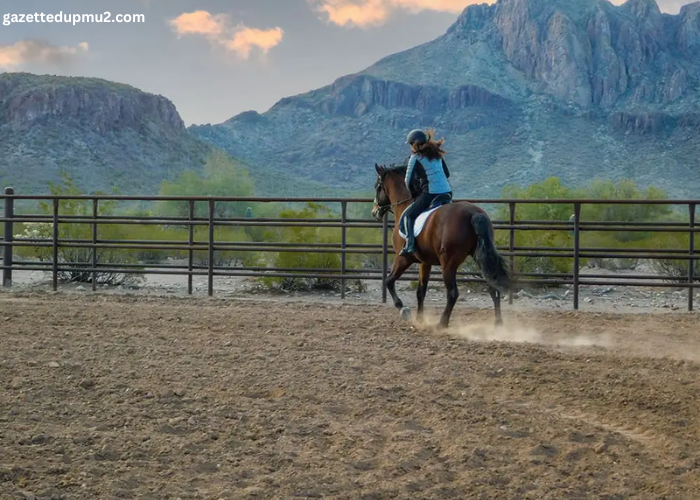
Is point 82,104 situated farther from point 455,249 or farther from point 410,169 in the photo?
point 455,249

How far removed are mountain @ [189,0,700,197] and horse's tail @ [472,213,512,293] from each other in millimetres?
52408

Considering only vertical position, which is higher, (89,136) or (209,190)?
(89,136)

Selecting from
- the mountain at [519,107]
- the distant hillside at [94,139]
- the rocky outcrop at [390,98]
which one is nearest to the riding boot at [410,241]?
the distant hillside at [94,139]

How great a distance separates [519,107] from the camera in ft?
258

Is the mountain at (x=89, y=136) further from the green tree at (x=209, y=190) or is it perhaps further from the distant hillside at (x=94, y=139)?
the green tree at (x=209, y=190)

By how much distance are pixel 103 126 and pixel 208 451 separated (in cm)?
6600

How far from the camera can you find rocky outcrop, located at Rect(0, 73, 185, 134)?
219 feet

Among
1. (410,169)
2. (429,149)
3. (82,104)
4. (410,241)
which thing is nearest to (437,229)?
(410,241)

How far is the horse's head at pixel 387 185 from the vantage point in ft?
33.3

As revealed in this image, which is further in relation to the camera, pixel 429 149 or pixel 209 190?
pixel 209 190

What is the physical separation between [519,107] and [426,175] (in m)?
71.8

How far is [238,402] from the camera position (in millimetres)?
5707

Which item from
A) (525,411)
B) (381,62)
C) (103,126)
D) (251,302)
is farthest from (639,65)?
(525,411)

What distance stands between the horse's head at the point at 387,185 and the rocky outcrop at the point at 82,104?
5998 centimetres
